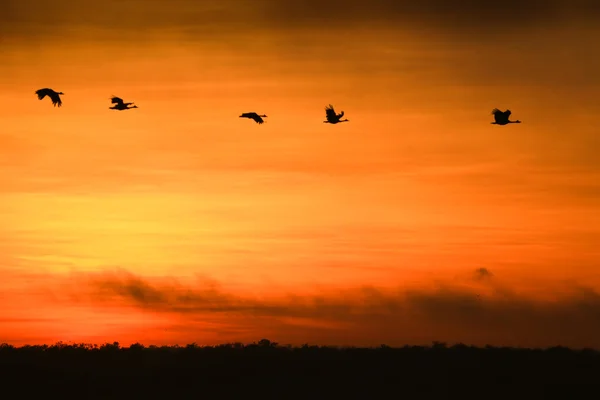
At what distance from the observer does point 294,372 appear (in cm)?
6216

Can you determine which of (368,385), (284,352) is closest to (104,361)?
(284,352)

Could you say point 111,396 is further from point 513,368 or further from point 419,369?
point 513,368

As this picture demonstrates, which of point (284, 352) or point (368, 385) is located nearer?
point (368, 385)

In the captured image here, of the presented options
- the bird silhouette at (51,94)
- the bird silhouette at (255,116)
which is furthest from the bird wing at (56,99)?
the bird silhouette at (255,116)

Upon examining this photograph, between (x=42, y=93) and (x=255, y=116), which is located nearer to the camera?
(x=42, y=93)

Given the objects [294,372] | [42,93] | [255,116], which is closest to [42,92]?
[42,93]

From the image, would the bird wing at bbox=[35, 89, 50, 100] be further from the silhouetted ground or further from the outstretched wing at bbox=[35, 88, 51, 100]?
the silhouetted ground

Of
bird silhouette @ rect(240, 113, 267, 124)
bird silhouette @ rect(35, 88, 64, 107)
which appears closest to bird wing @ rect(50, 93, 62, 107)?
bird silhouette @ rect(35, 88, 64, 107)

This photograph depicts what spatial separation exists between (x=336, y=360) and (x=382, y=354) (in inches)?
115

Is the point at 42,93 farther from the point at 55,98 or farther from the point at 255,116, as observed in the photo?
the point at 255,116

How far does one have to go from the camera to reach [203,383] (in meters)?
60.5

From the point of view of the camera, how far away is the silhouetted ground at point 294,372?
5944 cm

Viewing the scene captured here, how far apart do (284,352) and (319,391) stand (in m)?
7.34

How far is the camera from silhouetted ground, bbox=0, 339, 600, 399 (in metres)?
59.4
